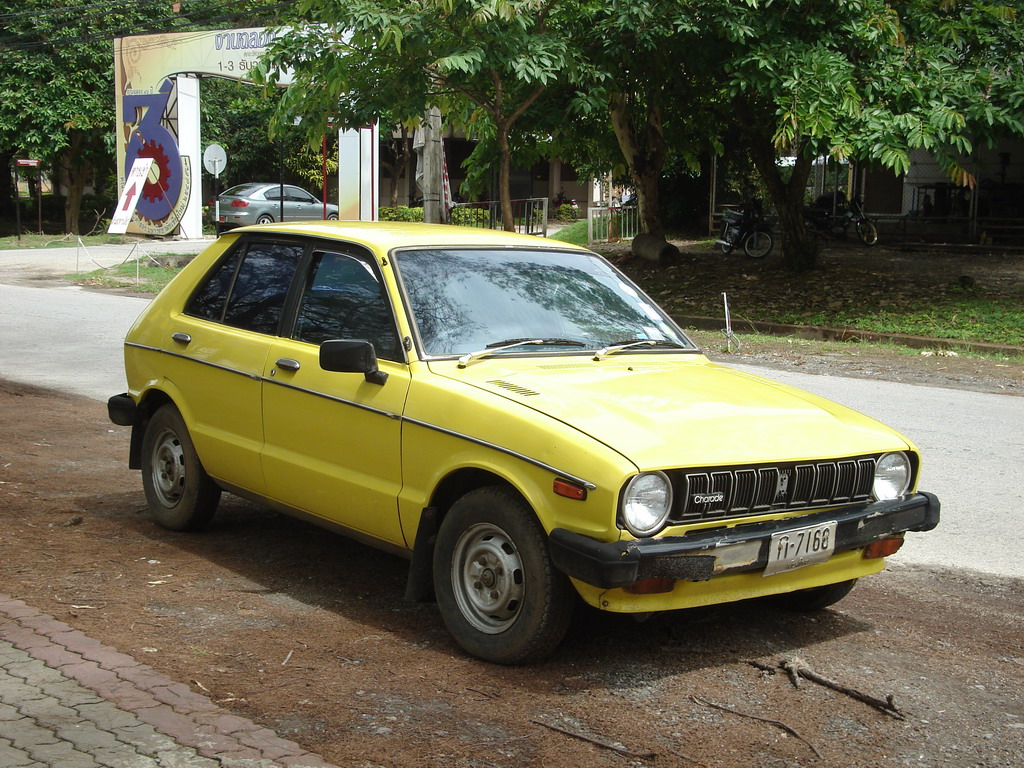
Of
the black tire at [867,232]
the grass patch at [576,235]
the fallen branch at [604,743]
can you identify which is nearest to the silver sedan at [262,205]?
the grass patch at [576,235]

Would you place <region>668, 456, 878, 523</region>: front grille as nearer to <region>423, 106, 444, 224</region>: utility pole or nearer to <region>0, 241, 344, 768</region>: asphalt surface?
<region>0, 241, 344, 768</region>: asphalt surface

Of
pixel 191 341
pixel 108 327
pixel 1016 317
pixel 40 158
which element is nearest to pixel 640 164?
pixel 1016 317

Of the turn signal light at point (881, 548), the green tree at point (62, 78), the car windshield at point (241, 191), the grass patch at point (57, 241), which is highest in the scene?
the green tree at point (62, 78)

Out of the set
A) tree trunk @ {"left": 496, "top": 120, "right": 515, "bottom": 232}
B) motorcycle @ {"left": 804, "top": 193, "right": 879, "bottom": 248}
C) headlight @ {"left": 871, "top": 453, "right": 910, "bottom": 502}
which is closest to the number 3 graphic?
tree trunk @ {"left": 496, "top": 120, "right": 515, "bottom": 232}

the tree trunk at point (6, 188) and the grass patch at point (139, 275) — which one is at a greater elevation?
the tree trunk at point (6, 188)

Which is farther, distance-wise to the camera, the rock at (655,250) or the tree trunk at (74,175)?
the tree trunk at (74,175)

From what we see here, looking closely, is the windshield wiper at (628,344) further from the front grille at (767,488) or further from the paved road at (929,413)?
the paved road at (929,413)

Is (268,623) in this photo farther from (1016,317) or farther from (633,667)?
(1016,317)

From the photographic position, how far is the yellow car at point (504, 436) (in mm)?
4098

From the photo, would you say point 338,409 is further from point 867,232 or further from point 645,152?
point 867,232

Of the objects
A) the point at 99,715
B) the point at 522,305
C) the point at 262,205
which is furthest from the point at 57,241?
the point at 99,715

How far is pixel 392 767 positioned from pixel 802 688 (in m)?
1.58

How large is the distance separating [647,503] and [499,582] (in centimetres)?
68

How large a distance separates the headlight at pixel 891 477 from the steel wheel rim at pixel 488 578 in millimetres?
1478
